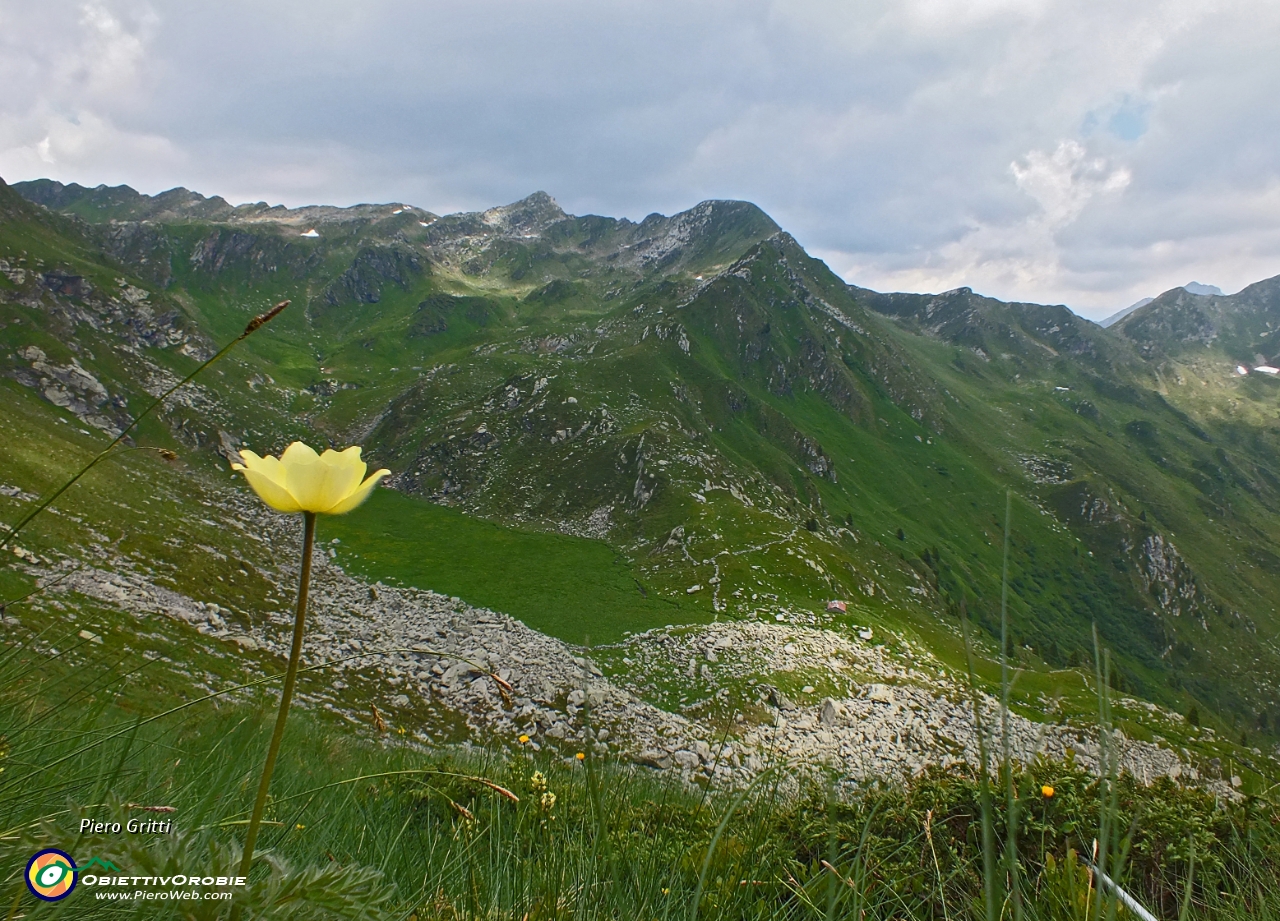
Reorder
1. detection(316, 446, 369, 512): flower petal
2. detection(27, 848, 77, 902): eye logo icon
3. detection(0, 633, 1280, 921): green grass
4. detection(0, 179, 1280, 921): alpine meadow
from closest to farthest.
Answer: detection(27, 848, 77, 902): eye logo icon
detection(0, 633, 1280, 921): green grass
detection(316, 446, 369, 512): flower petal
detection(0, 179, 1280, 921): alpine meadow

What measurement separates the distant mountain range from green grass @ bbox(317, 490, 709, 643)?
1.91 meters

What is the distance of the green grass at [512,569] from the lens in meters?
36.6

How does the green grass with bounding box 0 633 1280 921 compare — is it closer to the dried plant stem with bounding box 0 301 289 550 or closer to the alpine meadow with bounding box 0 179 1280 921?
the alpine meadow with bounding box 0 179 1280 921

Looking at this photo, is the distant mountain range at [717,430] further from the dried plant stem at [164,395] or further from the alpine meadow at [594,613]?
the dried plant stem at [164,395]

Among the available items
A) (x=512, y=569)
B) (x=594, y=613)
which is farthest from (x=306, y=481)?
(x=512, y=569)

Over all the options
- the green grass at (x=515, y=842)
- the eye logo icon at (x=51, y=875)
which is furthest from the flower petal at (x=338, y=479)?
the eye logo icon at (x=51, y=875)

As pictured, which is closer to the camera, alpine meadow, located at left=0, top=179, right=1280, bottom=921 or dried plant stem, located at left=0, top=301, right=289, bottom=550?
dried plant stem, located at left=0, top=301, right=289, bottom=550

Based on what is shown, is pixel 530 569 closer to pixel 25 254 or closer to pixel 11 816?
pixel 11 816

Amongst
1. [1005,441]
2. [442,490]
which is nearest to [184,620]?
[442,490]

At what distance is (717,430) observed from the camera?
9000 centimetres

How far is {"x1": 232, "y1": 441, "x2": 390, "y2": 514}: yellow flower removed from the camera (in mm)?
2139

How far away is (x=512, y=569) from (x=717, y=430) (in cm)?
5039

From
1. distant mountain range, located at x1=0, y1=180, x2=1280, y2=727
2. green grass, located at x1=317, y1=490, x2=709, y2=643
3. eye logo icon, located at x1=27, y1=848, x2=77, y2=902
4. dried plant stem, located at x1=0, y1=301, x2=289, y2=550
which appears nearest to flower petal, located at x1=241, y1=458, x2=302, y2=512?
dried plant stem, located at x1=0, y1=301, x2=289, y2=550

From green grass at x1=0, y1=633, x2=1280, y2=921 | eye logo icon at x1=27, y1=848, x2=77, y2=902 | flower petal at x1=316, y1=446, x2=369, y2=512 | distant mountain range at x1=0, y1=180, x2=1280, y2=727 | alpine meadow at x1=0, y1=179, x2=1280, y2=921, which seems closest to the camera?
eye logo icon at x1=27, y1=848, x2=77, y2=902
